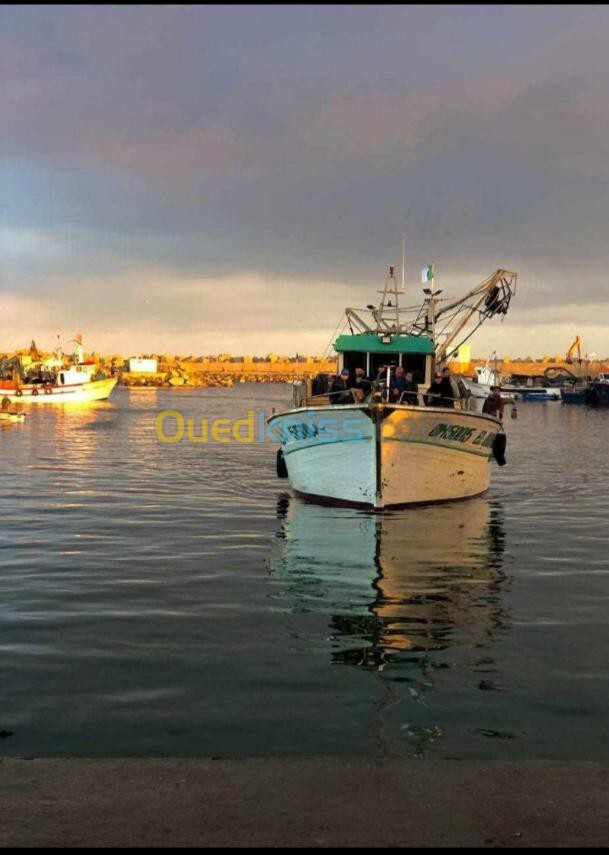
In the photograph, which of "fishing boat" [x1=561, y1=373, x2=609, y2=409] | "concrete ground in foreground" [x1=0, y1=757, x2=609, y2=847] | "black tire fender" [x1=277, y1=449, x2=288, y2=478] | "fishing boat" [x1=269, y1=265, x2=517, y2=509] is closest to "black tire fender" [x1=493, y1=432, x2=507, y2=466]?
"fishing boat" [x1=269, y1=265, x2=517, y2=509]

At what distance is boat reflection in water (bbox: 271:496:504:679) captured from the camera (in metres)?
9.49

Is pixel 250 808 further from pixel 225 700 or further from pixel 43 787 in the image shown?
Result: pixel 225 700

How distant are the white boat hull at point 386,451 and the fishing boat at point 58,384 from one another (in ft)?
236

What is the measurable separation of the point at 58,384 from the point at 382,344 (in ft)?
267

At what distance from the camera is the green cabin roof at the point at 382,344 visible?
23734 millimetres

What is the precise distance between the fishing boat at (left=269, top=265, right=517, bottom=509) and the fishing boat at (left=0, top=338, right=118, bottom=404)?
230 feet

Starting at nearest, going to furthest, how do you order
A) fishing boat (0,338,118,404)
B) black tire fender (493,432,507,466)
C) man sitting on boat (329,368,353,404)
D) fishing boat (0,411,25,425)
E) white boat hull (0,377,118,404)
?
Answer: man sitting on boat (329,368,353,404) < black tire fender (493,432,507,466) < fishing boat (0,411,25,425) < white boat hull (0,377,118,404) < fishing boat (0,338,118,404)

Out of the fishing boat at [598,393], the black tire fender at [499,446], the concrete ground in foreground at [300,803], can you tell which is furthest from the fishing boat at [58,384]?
the concrete ground in foreground at [300,803]

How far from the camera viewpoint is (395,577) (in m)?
13.0

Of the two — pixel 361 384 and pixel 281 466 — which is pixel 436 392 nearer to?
pixel 361 384

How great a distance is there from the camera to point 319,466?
69.0 ft

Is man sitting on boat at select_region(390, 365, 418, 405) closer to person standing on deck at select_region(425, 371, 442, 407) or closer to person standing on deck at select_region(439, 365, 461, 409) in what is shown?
person standing on deck at select_region(425, 371, 442, 407)

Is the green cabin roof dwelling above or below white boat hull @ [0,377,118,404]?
above

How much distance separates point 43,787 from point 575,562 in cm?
1157
